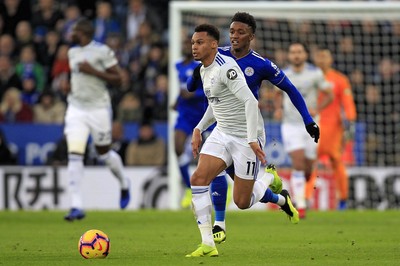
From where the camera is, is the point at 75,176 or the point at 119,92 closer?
the point at 75,176

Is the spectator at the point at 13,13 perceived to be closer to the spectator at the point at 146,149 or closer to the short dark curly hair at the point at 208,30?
the spectator at the point at 146,149

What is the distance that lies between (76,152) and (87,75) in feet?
3.71

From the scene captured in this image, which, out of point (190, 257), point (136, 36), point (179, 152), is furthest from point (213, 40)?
point (136, 36)

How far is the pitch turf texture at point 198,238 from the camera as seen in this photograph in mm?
9273

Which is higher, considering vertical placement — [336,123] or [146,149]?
[336,123]

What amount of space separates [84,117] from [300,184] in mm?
3320

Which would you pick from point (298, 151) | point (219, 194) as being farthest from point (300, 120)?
point (219, 194)

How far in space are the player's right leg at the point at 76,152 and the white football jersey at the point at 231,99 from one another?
16.0ft

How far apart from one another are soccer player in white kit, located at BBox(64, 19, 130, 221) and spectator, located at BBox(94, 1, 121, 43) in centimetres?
728

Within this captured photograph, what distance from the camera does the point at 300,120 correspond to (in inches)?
613

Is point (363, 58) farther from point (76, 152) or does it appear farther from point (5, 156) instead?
point (76, 152)

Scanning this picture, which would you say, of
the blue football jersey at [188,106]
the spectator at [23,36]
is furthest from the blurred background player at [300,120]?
the spectator at [23,36]

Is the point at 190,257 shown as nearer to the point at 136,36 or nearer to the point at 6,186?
the point at 6,186

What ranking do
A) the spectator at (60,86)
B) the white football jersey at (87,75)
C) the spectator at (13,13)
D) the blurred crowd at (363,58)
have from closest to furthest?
the white football jersey at (87,75), the blurred crowd at (363,58), the spectator at (60,86), the spectator at (13,13)
